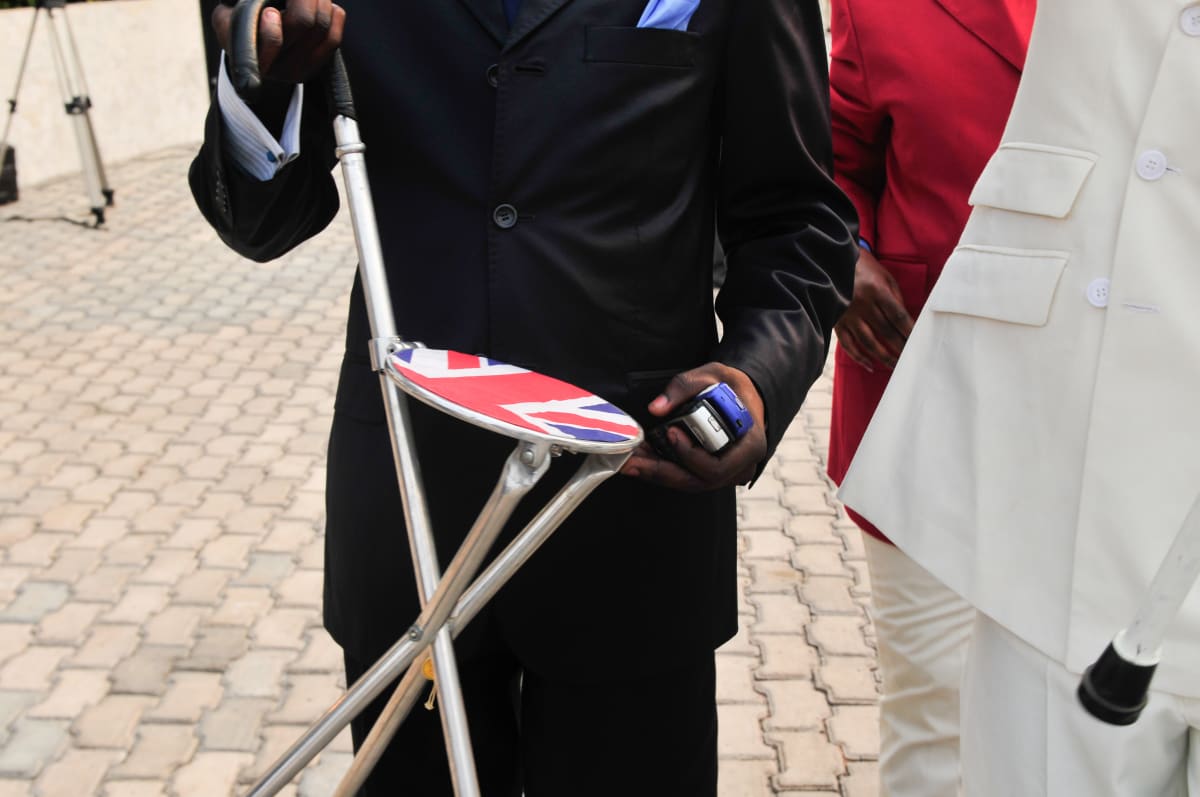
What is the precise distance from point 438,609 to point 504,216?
544 millimetres

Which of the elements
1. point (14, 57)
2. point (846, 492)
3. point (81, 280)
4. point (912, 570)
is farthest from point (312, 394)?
point (14, 57)

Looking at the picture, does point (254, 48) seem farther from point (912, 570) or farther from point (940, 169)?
point (912, 570)

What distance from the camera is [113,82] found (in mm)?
10992

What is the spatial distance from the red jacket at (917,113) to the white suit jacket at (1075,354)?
630 mm

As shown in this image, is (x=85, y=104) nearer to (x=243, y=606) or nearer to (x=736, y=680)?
(x=243, y=606)

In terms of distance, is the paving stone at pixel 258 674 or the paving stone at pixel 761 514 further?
the paving stone at pixel 761 514

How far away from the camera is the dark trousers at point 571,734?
5.92 ft

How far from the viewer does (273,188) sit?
160 cm


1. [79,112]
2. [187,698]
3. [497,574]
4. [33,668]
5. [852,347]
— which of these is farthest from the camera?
[79,112]

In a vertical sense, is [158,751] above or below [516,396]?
below

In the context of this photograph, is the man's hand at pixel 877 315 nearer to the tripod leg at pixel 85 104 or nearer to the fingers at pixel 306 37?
the fingers at pixel 306 37

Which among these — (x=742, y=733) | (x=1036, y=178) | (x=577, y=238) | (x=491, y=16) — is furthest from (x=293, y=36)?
(x=742, y=733)

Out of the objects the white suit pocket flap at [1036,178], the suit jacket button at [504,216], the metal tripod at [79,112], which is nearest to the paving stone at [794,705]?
the white suit pocket flap at [1036,178]

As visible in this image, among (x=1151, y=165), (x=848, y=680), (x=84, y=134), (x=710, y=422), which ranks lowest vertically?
(x=848, y=680)
